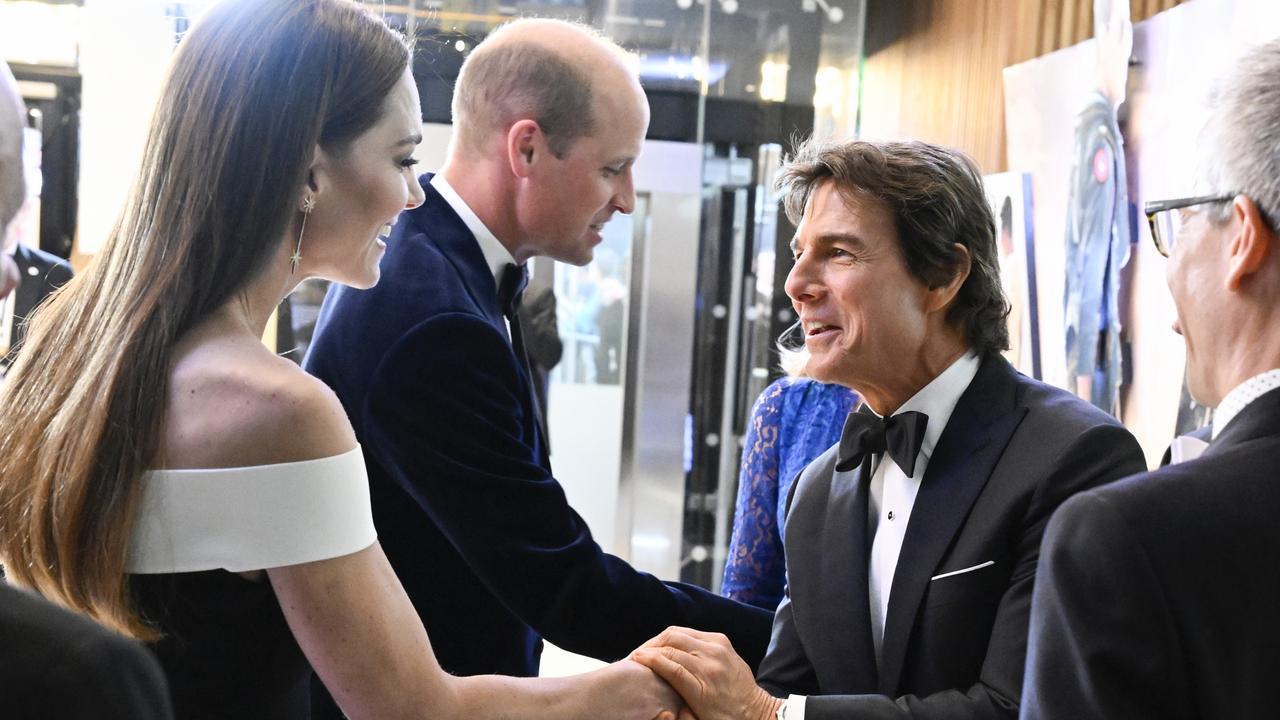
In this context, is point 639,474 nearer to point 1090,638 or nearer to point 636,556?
point 636,556

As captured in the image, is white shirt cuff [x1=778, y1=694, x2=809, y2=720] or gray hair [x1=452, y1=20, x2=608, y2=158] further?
gray hair [x1=452, y1=20, x2=608, y2=158]

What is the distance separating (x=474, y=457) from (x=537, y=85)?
82 cm

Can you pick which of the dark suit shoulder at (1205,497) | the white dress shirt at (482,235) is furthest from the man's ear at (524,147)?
the dark suit shoulder at (1205,497)

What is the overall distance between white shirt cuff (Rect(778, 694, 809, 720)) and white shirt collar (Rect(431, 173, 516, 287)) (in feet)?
3.15

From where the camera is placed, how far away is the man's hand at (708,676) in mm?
2086

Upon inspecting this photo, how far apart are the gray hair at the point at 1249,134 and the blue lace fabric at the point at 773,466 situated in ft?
5.00

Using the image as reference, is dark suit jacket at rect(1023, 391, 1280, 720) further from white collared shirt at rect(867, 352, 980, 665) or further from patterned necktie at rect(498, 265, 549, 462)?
patterned necktie at rect(498, 265, 549, 462)

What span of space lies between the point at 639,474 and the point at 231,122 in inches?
159

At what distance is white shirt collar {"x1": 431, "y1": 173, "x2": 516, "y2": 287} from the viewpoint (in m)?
2.42

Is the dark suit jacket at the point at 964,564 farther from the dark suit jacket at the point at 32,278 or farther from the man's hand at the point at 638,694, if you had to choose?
the dark suit jacket at the point at 32,278

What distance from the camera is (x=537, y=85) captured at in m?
2.49

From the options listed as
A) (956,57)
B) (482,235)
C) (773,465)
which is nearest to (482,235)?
(482,235)

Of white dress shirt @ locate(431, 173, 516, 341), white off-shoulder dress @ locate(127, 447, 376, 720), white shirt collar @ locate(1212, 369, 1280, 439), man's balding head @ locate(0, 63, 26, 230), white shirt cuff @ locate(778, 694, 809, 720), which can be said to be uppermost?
man's balding head @ locate(0, 63, 26, 230)

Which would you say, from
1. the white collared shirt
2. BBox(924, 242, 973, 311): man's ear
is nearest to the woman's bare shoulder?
the white collared shirt
